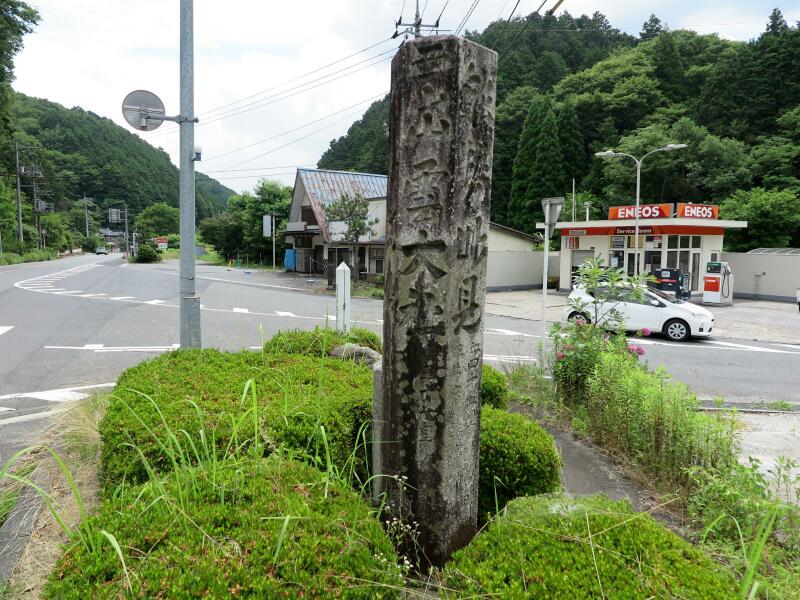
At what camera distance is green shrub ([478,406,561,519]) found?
10.8 feet

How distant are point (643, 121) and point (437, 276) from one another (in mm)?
46273

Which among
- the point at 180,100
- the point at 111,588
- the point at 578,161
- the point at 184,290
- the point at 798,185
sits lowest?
the point at 111,588

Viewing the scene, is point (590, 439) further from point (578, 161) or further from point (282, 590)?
point (578, 161)

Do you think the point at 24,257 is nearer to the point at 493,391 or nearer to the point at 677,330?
the point at 677,330

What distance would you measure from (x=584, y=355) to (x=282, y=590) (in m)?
4.80

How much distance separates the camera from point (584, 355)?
592 centimetres

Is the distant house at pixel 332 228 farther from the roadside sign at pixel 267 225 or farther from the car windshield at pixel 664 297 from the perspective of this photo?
the car windshield at pixel 664 297

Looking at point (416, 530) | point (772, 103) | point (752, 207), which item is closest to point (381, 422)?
point (416, 530)

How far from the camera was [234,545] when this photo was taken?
191 cm

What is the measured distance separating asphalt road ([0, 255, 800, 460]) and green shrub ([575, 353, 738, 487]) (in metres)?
1.28

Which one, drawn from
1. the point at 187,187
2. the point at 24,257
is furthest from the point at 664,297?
the point at 24,257

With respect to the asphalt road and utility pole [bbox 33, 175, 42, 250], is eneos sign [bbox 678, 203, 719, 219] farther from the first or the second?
utility pole [bbox 33, 175, 42, 250]

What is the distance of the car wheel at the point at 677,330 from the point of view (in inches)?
547

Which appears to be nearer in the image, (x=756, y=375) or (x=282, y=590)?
(x=282, y=590)
